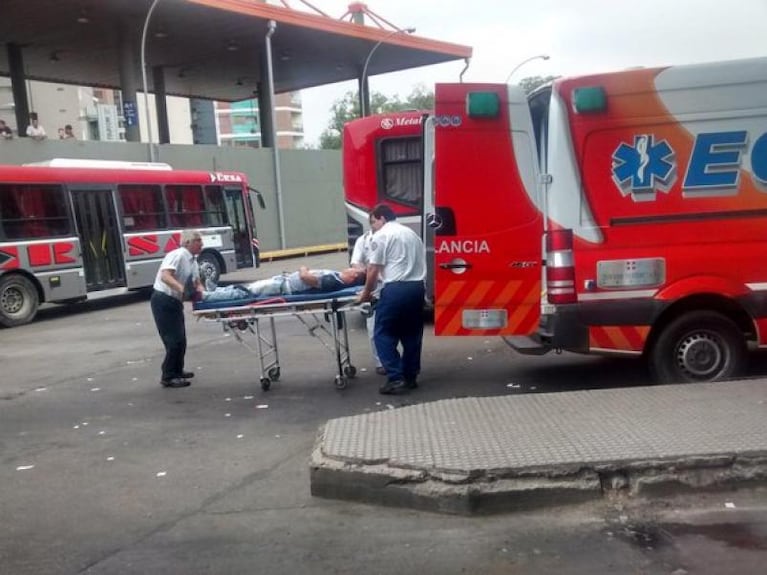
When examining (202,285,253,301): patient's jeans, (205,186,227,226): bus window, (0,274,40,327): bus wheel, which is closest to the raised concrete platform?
(202,285,253,301): patient's jeans

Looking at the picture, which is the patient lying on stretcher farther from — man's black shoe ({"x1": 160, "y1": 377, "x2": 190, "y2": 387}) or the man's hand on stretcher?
man's black shoe ({"x1": 160, "y1": 377, "x2": 190, "y2": 387})

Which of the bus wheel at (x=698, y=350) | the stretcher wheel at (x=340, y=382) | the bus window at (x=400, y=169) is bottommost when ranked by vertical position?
the stretcher wheel at (x=340, y=382)

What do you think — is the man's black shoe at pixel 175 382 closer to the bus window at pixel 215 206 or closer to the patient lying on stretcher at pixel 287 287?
the patient lying on stretcher at pixel 287 287

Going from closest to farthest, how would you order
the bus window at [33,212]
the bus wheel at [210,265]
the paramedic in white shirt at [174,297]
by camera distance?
the paramedic in white shirt at [174,297]
the bus window at [33,212]
the bus wheel at [210,265]

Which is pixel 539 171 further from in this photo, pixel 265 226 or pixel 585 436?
pixel 265 226

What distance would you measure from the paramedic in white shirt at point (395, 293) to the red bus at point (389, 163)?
4091 mm

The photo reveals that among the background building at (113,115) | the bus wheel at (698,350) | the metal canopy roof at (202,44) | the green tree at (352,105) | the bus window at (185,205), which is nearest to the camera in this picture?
the bus wheel at (698,350)

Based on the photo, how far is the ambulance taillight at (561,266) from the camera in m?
6.45

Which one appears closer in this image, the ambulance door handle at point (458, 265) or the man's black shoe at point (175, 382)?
the ambulance door handle at point (458, 265)

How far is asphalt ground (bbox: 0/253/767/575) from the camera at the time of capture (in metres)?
4.07

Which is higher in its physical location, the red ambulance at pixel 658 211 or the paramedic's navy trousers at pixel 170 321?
the red ambulance at pixel 658 211

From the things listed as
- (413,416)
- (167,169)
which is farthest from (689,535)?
(167,169)

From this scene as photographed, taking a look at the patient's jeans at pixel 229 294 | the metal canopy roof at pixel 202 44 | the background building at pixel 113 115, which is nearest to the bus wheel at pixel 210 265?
the metal canopy roof at pixel 202 44

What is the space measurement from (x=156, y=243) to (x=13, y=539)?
43.6 feet
